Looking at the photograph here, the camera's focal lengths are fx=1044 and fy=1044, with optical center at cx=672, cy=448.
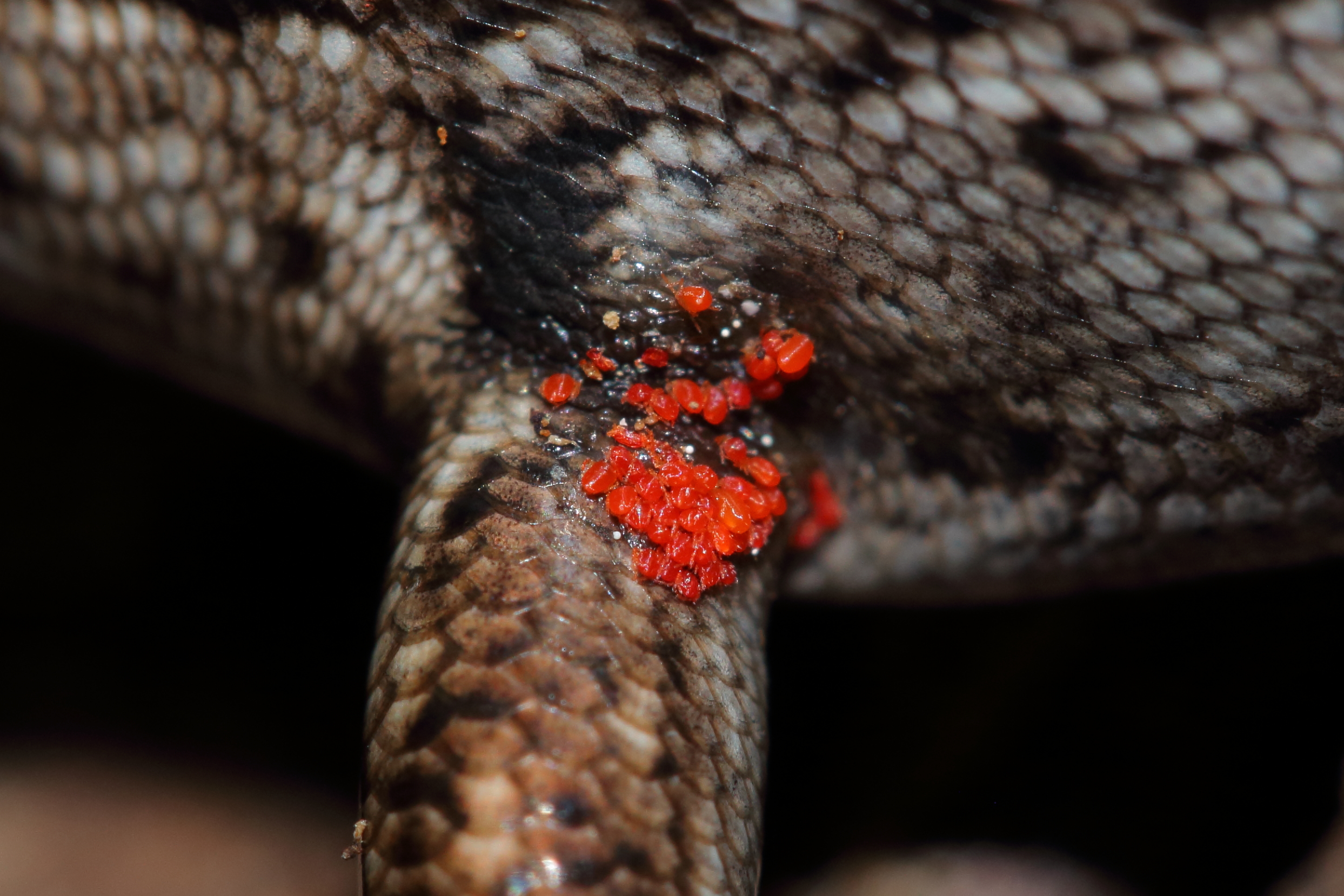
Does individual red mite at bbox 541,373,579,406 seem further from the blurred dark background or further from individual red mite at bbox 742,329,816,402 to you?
the blurred dark background

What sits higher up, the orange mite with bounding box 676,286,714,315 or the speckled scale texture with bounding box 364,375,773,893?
the orange mite with bounding box 676,286,714,315

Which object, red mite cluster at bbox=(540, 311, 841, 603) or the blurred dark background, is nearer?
red mite cluster at bbox=(540, 311, 841, 603)

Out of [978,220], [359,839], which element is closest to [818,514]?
[978,220]

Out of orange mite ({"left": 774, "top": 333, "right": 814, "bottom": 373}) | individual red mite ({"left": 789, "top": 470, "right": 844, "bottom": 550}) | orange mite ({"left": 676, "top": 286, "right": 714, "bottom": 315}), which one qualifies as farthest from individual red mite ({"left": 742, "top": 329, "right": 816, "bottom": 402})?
individual red mite ({"left": 789, "top": 470, "right": 844, "bottom": 550})

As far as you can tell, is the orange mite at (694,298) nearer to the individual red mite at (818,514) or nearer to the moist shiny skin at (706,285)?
the moist shiny skin at (706,285)

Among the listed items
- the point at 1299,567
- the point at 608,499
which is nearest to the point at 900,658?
the point at 1299,567

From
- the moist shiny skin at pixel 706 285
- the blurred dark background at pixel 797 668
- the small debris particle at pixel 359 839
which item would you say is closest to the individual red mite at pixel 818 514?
the moist shiny skin at pixel 706 285
